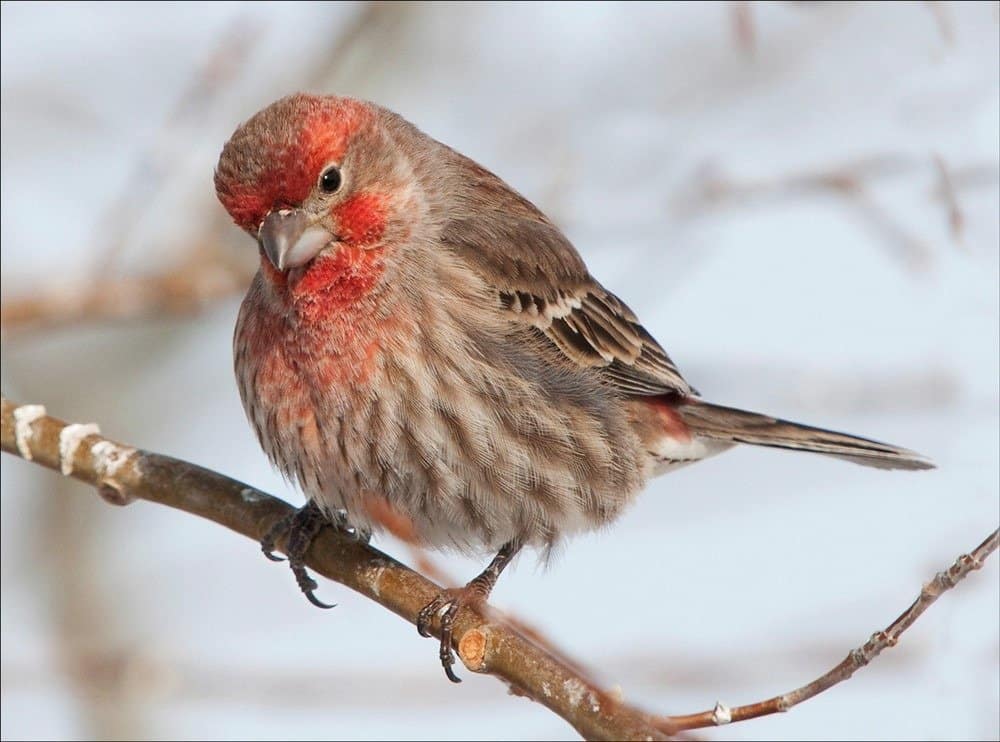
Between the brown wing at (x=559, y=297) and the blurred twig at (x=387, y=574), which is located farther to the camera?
the brown wing at (x=559, y=297)

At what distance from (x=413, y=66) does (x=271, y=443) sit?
4108mm

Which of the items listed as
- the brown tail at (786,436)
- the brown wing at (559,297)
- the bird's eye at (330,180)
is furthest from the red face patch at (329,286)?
the brown tail at (786,436)

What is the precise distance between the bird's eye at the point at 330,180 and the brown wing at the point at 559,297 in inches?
27.2

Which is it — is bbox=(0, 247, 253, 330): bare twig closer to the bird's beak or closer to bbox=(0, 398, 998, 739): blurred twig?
bbox=(0, 398, 998, 739): blurred twig

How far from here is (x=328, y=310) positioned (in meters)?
6.71

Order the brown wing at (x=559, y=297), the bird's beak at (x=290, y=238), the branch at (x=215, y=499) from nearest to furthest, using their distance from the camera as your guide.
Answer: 1. the branch at (x=215, y=499)
2. the bird's beak at (x=290, y=238)
3. the brown wing at (x=559, y=297)

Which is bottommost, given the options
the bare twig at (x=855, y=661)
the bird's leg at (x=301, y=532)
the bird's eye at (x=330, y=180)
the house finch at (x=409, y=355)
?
the bare twig at (x=855, y=661)

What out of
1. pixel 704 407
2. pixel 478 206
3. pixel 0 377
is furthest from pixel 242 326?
pixel 0 377

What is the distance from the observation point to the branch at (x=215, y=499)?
Result: 19.7 ft

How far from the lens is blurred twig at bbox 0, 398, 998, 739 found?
4.34m

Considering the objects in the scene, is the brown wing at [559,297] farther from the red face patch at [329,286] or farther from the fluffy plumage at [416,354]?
the red face patch at [329,286]

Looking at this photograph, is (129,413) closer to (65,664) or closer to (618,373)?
(65,664)

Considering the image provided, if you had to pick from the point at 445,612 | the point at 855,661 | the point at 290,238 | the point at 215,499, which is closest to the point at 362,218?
the point at 290,238

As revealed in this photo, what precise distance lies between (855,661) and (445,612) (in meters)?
2.20
